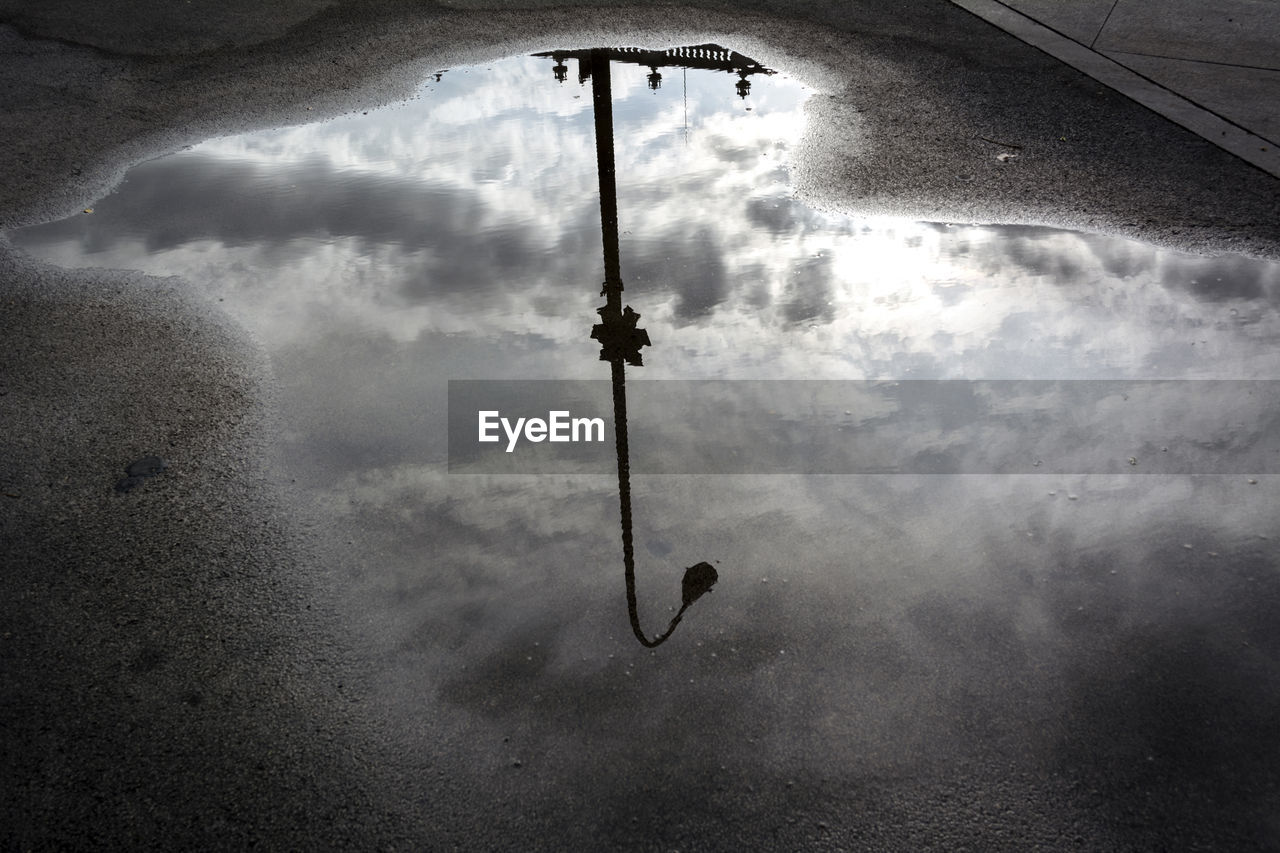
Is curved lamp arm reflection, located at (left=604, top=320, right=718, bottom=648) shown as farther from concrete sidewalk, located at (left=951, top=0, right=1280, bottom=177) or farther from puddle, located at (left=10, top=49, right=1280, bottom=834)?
concrete sidewalk, located at (left=951, top=0, right=1280, bottom=177)

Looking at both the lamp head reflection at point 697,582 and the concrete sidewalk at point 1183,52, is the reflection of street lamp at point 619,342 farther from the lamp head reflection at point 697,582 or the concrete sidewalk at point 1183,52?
the concrete sidewalk at point 1183,52

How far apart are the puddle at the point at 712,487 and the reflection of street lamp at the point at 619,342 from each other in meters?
0.03

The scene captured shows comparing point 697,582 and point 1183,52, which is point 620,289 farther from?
point 1183,52

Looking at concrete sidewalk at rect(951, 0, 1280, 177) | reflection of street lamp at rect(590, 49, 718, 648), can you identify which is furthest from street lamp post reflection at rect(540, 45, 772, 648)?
concrete sidewalk at rect(951, 0, 1280, 177)

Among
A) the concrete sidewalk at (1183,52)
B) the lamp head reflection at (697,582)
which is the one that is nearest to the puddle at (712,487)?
the lamp head reflection at (697,582)

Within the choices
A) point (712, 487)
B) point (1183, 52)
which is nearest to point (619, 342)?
point (712, 487)

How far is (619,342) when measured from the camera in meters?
5.42

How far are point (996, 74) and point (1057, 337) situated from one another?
5.10 meters

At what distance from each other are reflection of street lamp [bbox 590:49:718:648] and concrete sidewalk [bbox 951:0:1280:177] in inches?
208

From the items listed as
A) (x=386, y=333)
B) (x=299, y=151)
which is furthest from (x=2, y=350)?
(x=299, y=151)

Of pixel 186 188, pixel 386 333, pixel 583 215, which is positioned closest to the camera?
pixel 386 333

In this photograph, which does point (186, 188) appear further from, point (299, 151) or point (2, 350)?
point (2, 350)

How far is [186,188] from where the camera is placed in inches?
293

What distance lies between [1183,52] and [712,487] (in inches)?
354
